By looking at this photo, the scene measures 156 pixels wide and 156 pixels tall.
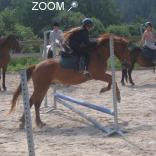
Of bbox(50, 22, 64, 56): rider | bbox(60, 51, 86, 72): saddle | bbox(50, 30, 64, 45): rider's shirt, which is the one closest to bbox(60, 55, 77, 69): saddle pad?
bbox(60, 51, 86, 72): saddle

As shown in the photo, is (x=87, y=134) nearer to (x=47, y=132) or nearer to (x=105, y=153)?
(x=47, y=132)

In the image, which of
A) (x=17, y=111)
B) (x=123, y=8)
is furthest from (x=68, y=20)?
(x=123, y=8)

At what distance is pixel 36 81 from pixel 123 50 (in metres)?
1.77

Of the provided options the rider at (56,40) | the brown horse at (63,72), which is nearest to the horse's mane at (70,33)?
the brown horse at (63,72)

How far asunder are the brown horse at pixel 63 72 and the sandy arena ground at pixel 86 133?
21.2 inches

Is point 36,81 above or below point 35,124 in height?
above

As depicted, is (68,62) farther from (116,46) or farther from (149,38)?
(149,38)

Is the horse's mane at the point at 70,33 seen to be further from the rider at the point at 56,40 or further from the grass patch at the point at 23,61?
the grass patch at the point at 23,61

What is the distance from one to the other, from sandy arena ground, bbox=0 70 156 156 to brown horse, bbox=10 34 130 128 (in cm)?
54

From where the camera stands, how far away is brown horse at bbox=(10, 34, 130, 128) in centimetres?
949

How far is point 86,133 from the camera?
342 inches

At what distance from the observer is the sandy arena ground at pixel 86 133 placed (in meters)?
7.29

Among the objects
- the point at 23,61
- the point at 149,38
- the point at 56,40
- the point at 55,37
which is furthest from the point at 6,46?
the point at 23,61

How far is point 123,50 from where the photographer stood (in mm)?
9867
